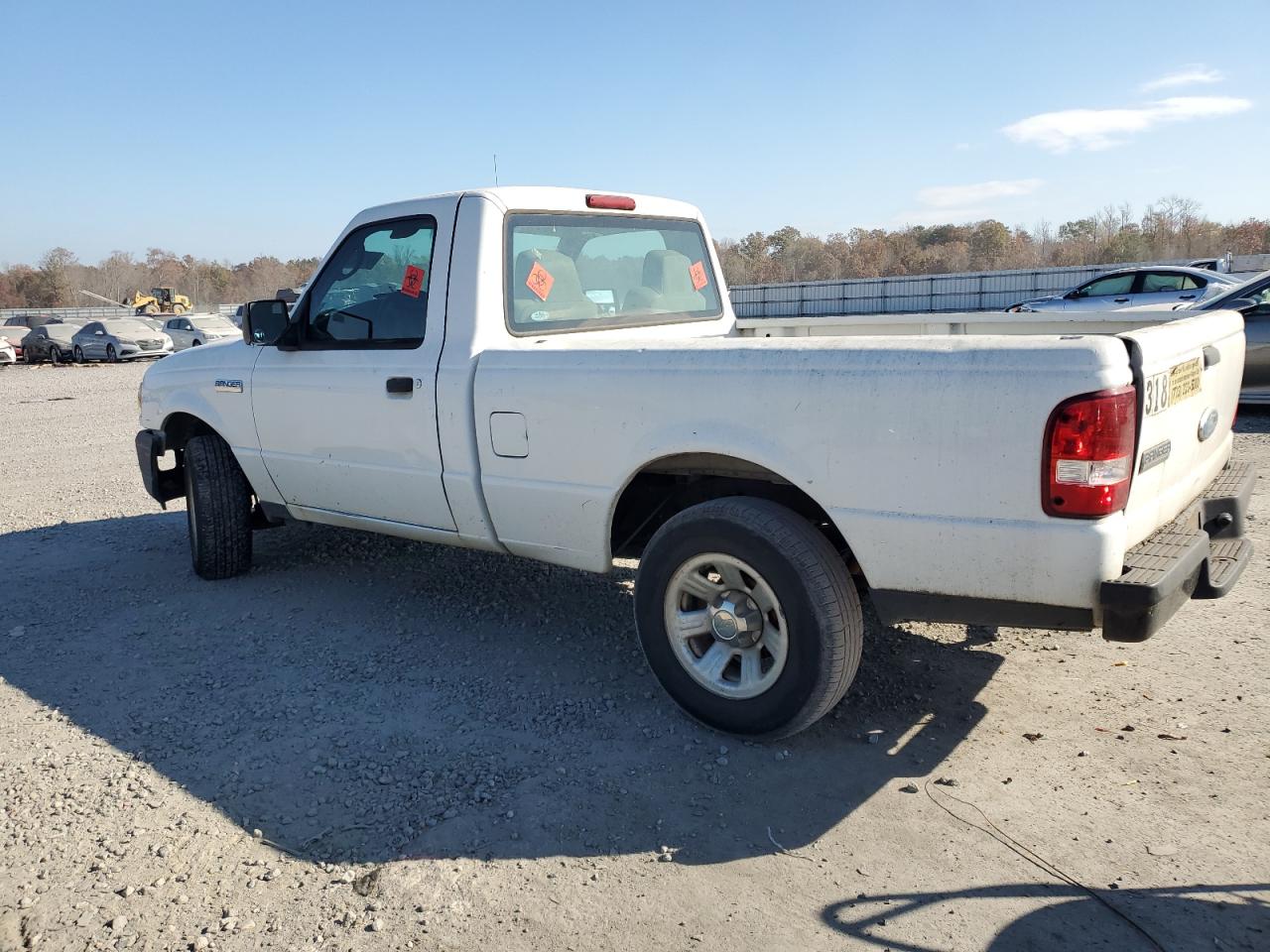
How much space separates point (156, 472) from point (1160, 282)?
15.0 m

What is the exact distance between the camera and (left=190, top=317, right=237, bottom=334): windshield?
102 ft

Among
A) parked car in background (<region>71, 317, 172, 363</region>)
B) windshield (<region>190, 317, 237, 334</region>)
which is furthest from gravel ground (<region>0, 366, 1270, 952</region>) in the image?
windshield (<region>190, 317, 237, 334</region>)

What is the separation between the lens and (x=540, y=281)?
456 centimetres

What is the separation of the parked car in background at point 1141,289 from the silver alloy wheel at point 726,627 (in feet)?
41.5

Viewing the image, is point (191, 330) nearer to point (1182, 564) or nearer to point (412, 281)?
point (412, 281)

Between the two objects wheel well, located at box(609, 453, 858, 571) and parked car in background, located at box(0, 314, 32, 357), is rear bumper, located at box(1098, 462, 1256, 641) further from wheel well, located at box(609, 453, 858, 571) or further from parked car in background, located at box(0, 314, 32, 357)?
parked car in background, located at box(0, 314, 32, 357)

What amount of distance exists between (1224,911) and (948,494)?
4.33ft

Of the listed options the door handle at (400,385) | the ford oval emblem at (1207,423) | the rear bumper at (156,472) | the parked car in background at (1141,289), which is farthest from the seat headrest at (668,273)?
the parked car in background at (1141,289)

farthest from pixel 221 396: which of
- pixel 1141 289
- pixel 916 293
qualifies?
pixel 916 293

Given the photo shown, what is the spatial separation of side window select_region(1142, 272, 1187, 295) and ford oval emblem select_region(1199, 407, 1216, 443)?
13.4 meters

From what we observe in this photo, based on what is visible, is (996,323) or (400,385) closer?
(400,385)

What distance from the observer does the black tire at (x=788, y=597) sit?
3.32m

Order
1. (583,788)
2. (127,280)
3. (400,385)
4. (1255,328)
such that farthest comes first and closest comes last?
(127,280) → (1255,328) → (400,385) → (583,788)

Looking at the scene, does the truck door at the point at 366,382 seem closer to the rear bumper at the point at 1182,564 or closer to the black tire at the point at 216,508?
the black tire at the point at 216,508
